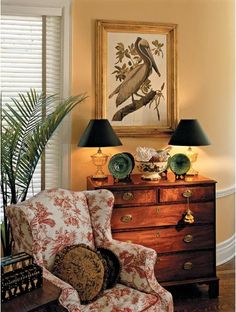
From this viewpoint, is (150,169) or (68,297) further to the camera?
(150,169)

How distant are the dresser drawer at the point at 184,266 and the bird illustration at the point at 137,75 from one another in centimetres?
135

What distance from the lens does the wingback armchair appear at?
2.39 m

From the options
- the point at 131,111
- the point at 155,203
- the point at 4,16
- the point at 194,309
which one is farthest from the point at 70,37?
the point at 194,309

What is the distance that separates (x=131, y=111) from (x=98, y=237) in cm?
130

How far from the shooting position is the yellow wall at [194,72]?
11.8 feet

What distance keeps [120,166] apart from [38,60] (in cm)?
109

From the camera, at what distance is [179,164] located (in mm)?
3529

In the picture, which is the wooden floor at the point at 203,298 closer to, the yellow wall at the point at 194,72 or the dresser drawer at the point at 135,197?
the yellow wall at the point at 194,72

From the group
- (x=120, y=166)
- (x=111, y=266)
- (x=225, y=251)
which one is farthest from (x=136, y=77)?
(x=225, y=251)

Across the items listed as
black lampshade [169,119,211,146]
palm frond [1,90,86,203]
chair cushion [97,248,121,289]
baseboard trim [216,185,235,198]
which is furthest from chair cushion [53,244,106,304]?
baseboard trim [216,185,235,198]

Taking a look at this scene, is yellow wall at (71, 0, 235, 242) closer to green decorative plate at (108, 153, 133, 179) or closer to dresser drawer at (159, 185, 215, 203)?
green decorative plate at (108, 153, 133, 179)

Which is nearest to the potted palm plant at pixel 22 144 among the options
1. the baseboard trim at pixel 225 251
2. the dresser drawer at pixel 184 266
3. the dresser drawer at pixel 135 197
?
the dresser drawer at pixel 135 197

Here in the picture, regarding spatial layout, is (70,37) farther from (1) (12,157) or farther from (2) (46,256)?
(2) (46,256)

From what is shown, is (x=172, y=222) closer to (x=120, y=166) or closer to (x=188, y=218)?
(x=188, y=218)
